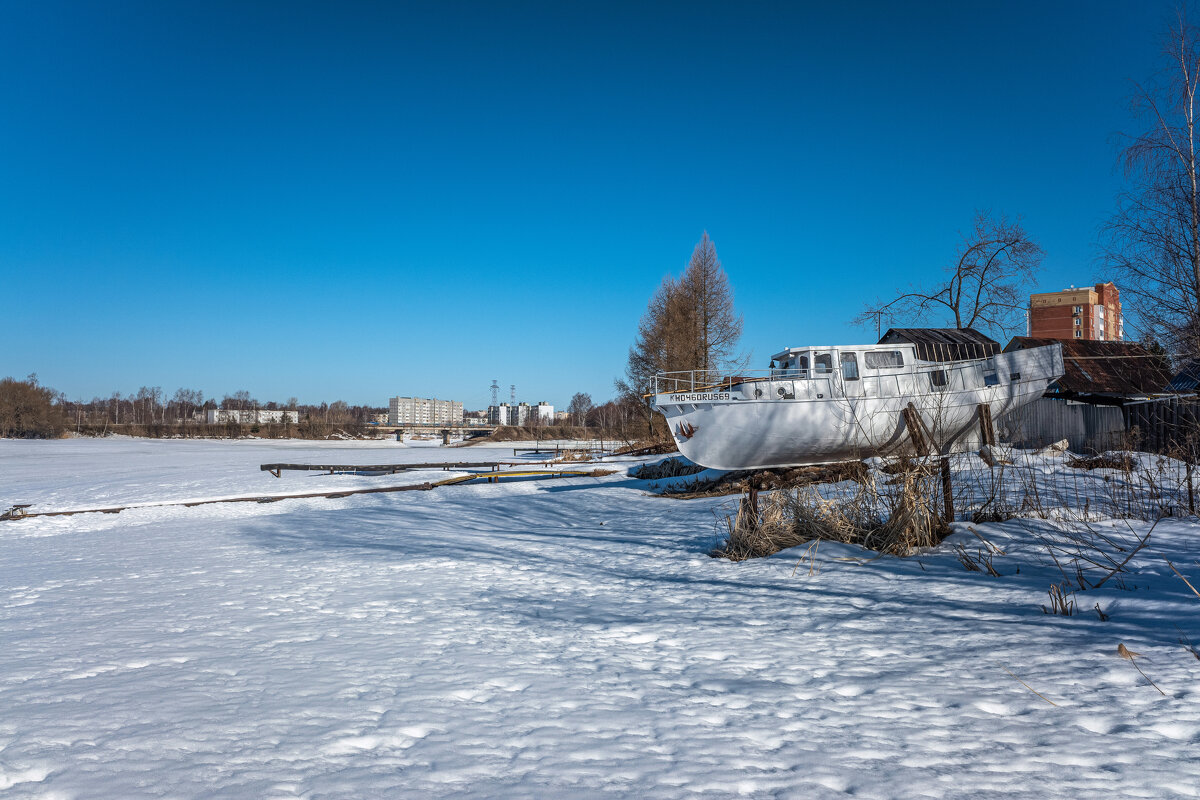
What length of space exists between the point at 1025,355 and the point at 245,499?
706 inches

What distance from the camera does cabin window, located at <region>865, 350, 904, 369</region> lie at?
14648mm

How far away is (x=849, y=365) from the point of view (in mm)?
14453

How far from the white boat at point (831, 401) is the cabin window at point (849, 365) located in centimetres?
2

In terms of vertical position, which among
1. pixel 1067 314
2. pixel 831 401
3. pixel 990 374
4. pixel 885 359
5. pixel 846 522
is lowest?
pixel 846 522

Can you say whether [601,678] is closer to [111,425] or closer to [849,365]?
[849,365]

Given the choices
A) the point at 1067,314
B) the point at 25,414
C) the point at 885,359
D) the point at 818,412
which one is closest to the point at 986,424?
the point at 885,359

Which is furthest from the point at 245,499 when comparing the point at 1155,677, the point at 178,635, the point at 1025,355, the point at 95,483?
the point at 1025,355

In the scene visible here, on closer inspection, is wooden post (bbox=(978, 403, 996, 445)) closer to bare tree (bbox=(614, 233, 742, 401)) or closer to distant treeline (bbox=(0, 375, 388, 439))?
bare tree (bbox=(614, 233, 742, 401))

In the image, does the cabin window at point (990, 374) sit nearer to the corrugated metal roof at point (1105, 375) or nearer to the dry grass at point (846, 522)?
the corrugated metal roof at point (1105, 375)

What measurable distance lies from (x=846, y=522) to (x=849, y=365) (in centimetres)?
787

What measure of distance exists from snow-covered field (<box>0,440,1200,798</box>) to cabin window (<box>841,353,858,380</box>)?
7.66 m

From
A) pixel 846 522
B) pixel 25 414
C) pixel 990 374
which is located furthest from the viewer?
pixel 25 414

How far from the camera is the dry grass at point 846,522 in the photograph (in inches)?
266

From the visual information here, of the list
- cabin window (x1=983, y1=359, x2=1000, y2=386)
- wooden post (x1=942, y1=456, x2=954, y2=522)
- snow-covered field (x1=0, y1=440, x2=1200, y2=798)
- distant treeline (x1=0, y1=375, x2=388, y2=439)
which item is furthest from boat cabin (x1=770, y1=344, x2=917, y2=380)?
distant treeline (x1=0, y1=375, x2=388, y2=439)
